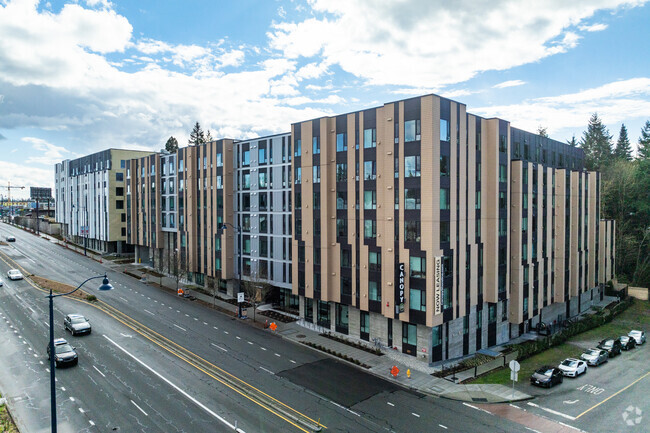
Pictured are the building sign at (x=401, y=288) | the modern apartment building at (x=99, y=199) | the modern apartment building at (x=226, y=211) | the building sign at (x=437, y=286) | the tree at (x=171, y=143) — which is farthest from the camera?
the tree at (x=171, y=143)

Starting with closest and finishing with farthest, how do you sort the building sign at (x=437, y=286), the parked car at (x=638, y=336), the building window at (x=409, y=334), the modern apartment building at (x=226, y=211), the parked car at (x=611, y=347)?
the building sign at (x=437, y=286) < the building window at (x=409, y=334) < the parked car at (x=611, y=347) < the parked car at (x=638, y=336) < the modern apartment building at (x=226, y=211)

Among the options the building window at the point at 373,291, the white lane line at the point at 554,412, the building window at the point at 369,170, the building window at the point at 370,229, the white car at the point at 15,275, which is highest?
the building window at the point at 369,170

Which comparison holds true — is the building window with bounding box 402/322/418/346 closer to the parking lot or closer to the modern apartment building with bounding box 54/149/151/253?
the parking lot

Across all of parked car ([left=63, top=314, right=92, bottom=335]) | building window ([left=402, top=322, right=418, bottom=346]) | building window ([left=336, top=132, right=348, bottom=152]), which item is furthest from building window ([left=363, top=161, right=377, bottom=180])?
parked car ([left=63, top=314, right=92, bottom=335])

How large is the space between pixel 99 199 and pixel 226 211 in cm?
4811

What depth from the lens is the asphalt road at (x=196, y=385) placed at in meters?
24.1

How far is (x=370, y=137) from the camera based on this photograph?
3828 cm

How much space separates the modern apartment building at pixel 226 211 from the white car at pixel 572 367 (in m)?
30.3

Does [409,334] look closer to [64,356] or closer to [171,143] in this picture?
[64,356]

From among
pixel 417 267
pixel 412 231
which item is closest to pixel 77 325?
pixel 417 267

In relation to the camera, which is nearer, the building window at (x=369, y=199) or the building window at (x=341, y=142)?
the building window at (x=369, y=199)

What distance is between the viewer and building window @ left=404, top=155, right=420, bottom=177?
113ft

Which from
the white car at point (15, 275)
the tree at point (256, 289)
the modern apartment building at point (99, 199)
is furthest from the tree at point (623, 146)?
the white car at point (15, 275)

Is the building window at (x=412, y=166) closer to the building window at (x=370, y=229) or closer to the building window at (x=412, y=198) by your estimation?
the building window at (x=412, y=198)
